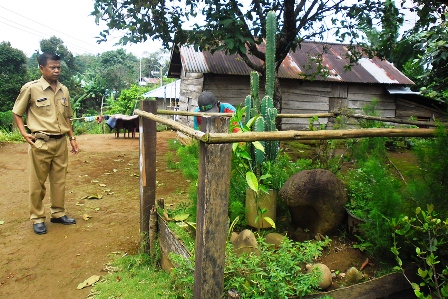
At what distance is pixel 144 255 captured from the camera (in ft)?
11.4

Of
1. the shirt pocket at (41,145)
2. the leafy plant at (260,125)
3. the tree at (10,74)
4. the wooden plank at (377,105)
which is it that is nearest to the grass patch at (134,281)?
the leafy plant at (260,125)

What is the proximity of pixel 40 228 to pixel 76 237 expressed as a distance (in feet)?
1.49

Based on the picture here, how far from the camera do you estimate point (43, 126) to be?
4.07 m

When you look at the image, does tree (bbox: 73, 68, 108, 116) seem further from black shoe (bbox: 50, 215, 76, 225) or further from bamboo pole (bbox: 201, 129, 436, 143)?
bamboo pole (bbox: 201, 129, 436, 143)

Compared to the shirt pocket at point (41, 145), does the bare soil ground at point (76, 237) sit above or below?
below

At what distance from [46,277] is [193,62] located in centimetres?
750

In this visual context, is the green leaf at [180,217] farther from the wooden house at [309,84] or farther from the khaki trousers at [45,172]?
the wooden house at [309,84]

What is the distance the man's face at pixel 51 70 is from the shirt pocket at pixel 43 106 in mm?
261

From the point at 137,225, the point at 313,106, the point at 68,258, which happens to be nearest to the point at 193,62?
the point at 313,106

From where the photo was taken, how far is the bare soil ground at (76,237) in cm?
309

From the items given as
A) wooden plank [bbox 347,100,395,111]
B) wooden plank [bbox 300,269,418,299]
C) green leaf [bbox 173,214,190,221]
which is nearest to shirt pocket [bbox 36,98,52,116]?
green leaf [bbox 173,214,190,221]

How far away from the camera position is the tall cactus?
3572 millimetres

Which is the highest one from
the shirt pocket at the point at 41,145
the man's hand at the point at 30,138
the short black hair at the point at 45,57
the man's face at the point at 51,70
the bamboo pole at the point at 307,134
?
the short black hair at the point at 45,57

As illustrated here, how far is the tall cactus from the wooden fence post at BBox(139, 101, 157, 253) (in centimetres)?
100
